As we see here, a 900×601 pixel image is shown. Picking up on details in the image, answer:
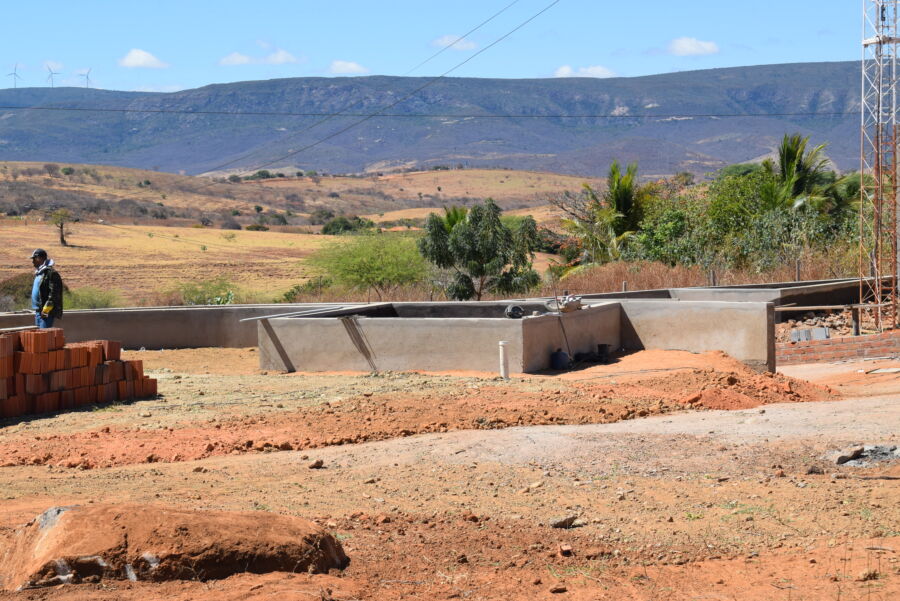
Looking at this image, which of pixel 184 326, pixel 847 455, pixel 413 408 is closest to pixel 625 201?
pixel 184 326

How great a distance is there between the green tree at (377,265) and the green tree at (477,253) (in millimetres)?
3964

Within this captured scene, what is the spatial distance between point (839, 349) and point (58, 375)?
41.3ft

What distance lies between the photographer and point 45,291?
47.2 ft

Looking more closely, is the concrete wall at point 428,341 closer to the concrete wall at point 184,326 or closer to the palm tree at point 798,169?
the concrete wall at point 184,326

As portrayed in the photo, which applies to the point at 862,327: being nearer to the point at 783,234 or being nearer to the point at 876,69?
the point at 876,69

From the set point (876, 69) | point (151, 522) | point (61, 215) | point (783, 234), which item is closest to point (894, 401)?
point (151, 522)

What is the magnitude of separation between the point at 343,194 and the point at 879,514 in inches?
5041

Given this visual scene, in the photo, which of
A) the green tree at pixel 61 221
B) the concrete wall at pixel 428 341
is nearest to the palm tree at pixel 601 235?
the concrete wall at pixel 428 341

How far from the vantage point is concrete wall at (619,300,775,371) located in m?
17.3

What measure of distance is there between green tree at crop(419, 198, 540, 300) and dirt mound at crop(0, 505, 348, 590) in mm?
24417

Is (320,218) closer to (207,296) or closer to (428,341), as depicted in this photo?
(207,296)

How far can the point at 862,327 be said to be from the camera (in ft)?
79.4

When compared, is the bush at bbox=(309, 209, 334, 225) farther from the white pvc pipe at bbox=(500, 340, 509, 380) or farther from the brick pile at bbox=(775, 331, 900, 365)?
the white pvc pipe at bbox=(500, 340, 509, 380)

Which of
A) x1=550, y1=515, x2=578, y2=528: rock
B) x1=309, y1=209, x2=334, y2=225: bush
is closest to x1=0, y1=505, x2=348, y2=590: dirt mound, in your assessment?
x1=550, y1=515, x2=578, y2=528: rock
